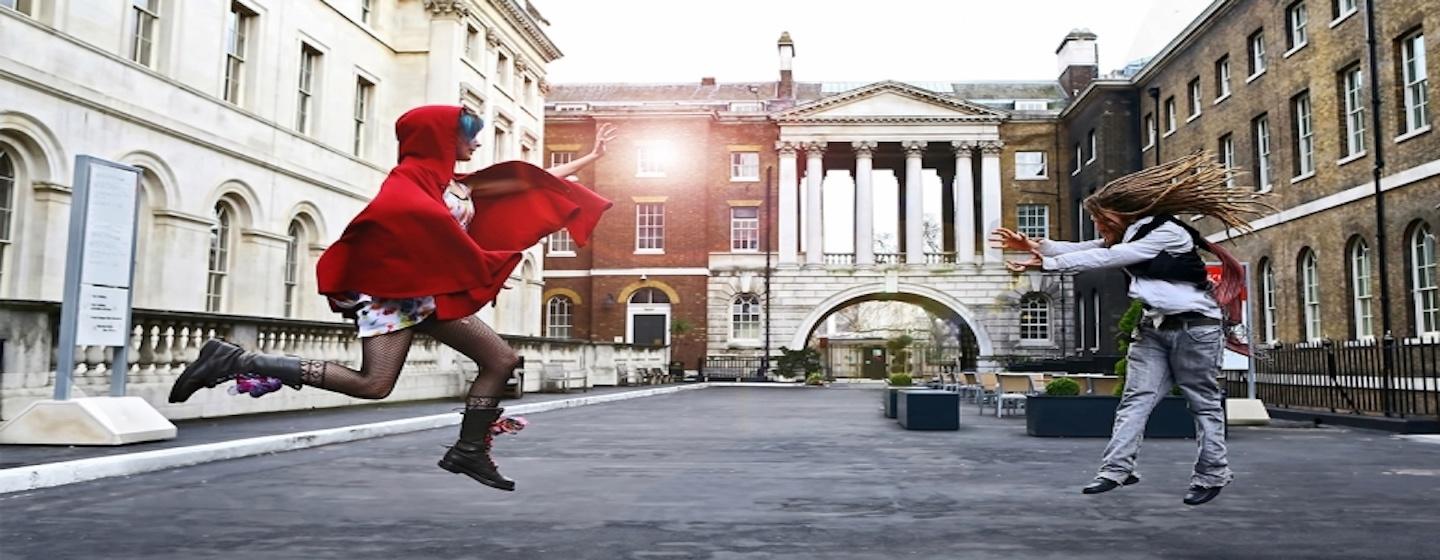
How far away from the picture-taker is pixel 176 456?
727cm

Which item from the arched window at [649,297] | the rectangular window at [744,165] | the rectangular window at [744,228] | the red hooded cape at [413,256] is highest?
the rectangular window at [744,165]

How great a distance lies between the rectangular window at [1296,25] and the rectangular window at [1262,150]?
2.12 meters

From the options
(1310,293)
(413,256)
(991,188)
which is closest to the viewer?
(413,256)

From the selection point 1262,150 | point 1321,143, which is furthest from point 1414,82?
point 1262,150

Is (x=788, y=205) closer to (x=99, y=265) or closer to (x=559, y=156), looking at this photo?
(x=559, y=156)

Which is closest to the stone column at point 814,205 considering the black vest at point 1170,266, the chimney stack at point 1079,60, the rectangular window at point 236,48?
the chimney stack at point 1079,60

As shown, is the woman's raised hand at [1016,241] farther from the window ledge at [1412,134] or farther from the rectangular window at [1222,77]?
the rectangular window at [1222,77]

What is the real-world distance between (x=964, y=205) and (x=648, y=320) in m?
14.5

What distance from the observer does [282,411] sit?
530 inches

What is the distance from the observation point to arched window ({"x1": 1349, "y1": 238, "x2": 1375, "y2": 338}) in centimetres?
→ 2006

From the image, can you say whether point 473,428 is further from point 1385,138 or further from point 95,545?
point 1385,138

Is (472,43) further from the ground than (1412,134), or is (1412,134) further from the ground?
(472,43)

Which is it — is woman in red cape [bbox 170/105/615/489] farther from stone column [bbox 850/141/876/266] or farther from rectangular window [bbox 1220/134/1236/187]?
stone column [bbox 850/141/876/266]

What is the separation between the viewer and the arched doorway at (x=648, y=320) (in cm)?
4328
